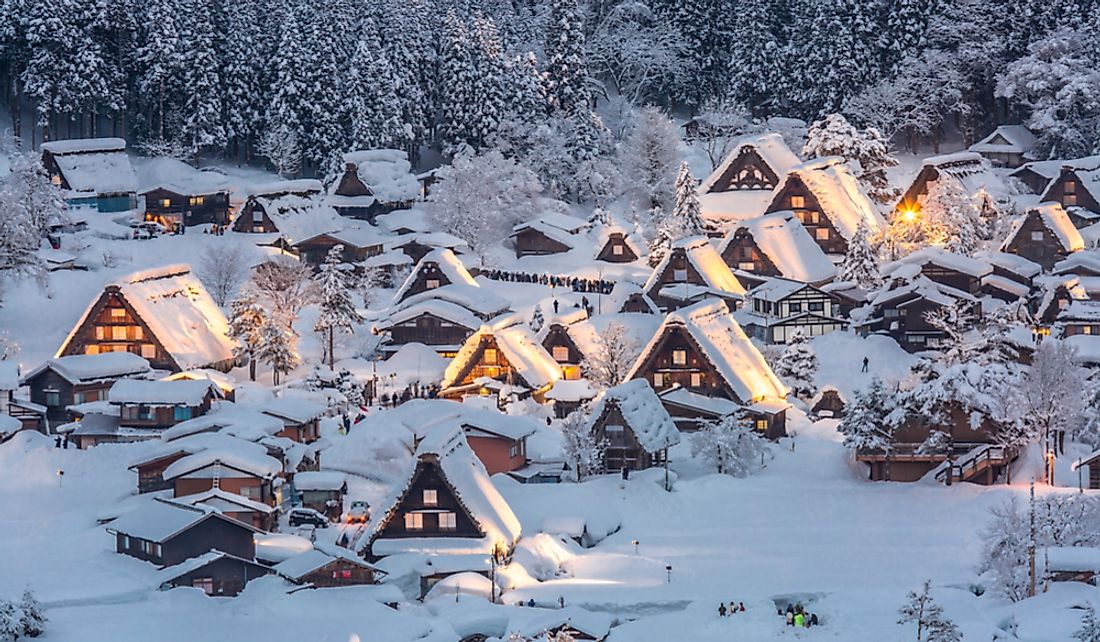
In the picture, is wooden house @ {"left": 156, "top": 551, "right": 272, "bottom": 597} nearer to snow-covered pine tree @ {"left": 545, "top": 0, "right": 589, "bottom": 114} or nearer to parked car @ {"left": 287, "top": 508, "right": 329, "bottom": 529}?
parked car @ {"left": 287, "top": 508, "right": 329, "bottom": 529}

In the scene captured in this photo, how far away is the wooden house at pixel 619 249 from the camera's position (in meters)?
84.1

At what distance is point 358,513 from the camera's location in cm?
5575

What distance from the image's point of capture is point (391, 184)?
3460 inches

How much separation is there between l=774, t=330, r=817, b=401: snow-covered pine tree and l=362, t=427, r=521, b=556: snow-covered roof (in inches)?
673

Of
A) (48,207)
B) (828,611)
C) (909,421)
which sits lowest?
(828,611)

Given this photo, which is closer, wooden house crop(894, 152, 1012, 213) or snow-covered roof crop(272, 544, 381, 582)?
snow-covered roof crop(272, 544, 381, 582)

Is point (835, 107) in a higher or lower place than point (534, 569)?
higher

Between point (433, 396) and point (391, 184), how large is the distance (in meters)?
22.6

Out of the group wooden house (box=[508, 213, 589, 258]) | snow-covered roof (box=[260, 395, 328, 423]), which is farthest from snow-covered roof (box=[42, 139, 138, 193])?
snow-covered roof (box=[260, 395, 328, 423])

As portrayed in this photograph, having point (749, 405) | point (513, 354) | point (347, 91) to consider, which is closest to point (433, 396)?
point (513, 354)

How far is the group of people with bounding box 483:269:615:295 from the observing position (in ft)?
260

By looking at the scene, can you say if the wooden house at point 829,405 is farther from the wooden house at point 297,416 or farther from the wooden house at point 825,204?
the wooden house at point 825,204

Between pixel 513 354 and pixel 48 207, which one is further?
pixel 48 207

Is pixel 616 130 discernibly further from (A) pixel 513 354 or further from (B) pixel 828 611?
(B) pixel 828 611
